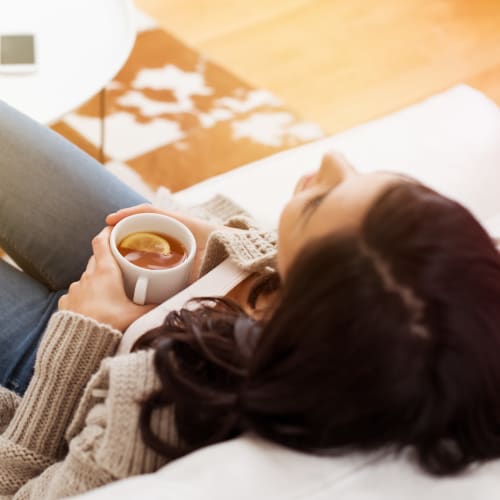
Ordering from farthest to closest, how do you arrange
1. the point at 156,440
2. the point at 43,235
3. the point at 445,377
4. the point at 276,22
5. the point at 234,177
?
the point at 276,22 < the point at 234,177 < the point at 43,235 < the point at 156,440 < the point at 445,377

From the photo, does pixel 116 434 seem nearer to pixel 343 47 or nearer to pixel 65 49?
pixel 65 49

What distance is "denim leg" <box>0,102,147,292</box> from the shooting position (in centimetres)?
109

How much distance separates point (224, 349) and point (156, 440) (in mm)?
111

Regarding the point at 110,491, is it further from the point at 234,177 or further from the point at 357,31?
the point at 357,31

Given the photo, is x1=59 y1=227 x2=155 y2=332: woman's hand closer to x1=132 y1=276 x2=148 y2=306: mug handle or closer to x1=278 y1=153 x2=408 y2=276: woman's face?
x1=132 y1=276 x2=148 y2=306: mug handle

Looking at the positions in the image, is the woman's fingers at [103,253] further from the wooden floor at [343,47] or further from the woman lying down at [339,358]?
the wooden floor at [343,47]

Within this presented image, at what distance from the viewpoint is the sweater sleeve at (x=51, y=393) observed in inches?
32.5

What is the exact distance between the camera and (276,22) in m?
2.59

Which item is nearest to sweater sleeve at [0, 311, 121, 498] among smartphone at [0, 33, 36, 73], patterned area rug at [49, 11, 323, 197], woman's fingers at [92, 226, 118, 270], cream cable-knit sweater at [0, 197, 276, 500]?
cream cable-knit sweater at [0, 197, 276, 500]

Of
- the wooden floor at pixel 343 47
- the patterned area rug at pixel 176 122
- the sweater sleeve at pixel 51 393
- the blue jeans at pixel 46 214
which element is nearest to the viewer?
the sweater sleeve at pixel 51 393

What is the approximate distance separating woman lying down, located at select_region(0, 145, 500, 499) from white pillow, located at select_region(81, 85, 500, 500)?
0.8 inches

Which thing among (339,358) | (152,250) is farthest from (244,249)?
(339,358)

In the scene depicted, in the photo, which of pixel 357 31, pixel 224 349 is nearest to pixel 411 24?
pixel 357 31

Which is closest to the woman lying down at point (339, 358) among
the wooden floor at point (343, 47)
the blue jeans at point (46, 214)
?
the blue jeans at point (46, 214)
